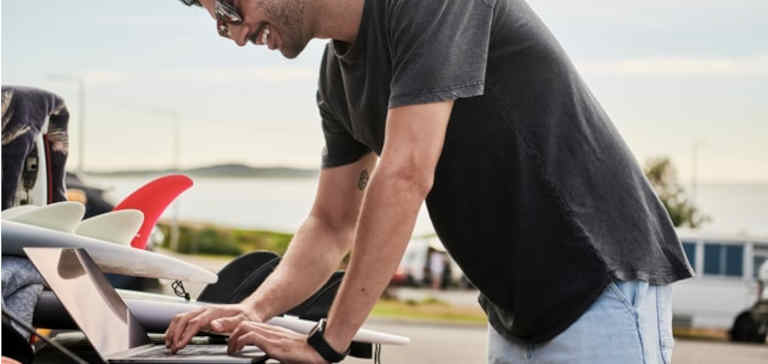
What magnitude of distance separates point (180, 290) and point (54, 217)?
1.23ft

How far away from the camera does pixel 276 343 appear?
4.76 feet

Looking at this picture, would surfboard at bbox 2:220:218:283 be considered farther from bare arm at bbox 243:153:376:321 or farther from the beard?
the beard

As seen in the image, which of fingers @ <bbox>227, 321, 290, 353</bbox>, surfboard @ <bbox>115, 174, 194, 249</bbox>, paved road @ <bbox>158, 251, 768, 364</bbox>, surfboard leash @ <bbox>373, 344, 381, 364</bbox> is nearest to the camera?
fingers @ <bbox>227, 321, 290, 353</bbox>

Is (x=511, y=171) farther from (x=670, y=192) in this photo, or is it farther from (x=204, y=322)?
(x=670, y=192)

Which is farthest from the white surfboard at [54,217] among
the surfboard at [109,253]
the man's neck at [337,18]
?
the man's neck at [337,18]

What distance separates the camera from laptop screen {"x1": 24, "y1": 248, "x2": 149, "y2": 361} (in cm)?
132

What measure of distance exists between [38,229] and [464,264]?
702mm

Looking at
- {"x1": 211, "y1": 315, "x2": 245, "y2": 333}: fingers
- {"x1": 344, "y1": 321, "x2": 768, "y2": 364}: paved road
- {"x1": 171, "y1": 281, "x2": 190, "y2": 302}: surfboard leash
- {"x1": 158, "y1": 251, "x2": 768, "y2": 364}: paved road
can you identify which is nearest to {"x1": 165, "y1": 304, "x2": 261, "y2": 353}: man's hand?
{"x1": 211, "y1": 315, "x2": 245, "y2": 333}: fingers

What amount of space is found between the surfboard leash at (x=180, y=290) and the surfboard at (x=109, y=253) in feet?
0.24

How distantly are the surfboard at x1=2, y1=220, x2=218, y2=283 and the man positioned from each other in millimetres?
76

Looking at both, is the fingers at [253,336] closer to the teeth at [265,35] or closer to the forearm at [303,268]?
the forearm at [303,268]

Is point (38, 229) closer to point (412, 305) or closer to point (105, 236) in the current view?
point (105, 236)

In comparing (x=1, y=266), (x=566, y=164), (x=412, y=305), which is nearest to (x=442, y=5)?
(x=566, y=164)

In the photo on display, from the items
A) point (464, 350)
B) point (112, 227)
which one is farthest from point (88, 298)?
point (464, 350)
